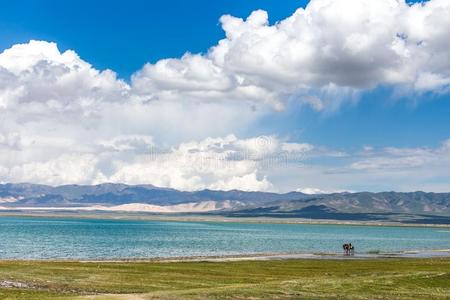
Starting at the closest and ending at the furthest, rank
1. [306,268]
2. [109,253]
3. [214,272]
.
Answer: [214,272] → [306,268] → [109,253]

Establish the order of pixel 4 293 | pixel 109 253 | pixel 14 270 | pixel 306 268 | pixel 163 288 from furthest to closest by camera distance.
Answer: pixel 109 253, pixel 306 268, pixel 14 270, pixel 163 288, pixel 4 293

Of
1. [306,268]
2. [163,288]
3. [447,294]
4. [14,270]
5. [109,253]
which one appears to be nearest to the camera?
[447,294]

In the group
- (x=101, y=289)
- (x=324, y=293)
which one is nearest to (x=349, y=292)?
(x=324, y=293)

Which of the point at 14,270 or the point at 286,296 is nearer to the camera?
the point at 286,296

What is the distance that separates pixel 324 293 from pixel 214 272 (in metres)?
30.9

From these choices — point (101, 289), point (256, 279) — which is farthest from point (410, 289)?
point (101, 289)

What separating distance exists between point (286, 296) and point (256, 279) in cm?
2228

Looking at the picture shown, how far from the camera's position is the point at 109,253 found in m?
145

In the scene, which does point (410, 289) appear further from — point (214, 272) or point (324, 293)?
point (214, 272)

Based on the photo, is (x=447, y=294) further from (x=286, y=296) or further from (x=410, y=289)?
(x=286, y=296)

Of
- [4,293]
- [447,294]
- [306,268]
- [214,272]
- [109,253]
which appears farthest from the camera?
[109,253]

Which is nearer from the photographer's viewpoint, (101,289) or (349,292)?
(349,292)

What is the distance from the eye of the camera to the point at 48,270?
74.2 m

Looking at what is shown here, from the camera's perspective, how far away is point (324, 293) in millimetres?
54031
